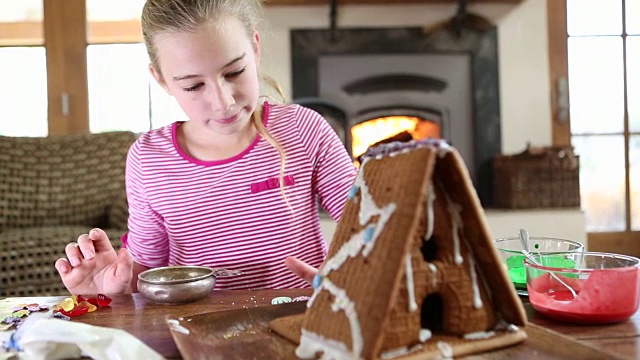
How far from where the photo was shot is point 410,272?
53 cm

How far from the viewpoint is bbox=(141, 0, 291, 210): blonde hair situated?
1.06 m

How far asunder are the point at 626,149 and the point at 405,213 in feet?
11.1

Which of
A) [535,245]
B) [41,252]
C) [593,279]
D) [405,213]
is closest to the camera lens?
[405,213]

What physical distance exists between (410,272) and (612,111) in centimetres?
336

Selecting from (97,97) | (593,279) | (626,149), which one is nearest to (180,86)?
(593,279)

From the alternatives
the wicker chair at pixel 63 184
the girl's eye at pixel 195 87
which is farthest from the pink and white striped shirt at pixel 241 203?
the wicker chair at pixel 63 184

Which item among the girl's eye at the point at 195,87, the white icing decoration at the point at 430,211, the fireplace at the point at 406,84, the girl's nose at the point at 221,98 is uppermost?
the fireplace at the point at 406,84

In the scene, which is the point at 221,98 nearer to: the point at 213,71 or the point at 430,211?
the point at 213,71

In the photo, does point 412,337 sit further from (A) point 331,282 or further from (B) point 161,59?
(B) point 161,59

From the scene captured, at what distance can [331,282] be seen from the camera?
0.58 meters

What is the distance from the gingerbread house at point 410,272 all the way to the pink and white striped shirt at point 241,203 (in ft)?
2.03

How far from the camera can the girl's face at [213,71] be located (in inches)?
40.0

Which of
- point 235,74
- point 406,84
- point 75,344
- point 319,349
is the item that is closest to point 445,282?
point 319,349

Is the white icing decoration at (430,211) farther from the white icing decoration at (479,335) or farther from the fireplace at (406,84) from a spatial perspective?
the fireplace at (406,84)
